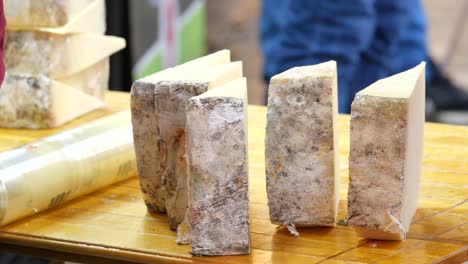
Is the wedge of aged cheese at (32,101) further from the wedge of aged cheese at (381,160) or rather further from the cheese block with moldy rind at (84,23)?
the wedge of aged cheese at (381,160)

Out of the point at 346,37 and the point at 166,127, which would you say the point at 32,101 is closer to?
the point at 166,127

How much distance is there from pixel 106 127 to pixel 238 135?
0.53 metres

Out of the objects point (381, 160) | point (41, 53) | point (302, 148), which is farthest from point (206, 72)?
point (41, 53)

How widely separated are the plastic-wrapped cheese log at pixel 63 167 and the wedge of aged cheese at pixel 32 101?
252 mm

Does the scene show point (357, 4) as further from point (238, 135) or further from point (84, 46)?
point (238, 135)

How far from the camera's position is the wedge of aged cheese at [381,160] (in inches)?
60.2

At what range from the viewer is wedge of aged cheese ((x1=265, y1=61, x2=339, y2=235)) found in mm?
1585

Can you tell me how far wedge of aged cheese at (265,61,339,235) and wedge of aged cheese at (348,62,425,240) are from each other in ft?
0.18

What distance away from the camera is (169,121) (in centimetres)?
165

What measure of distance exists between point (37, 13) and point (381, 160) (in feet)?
3.14

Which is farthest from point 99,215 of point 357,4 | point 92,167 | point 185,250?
point 357,4

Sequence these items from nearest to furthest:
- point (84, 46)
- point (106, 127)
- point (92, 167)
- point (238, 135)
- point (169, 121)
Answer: point (238, 135) → point (169, 121) → point (92, 167) → point (106, 127) → point (84, 46)

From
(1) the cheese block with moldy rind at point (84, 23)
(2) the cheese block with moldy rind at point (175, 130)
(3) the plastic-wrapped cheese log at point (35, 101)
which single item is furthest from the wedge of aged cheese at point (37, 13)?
(2) the cheese block with moldy rind at point (175, 130)

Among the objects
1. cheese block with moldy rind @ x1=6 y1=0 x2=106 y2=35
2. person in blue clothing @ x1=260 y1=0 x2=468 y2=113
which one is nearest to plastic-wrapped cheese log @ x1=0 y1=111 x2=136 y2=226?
cheese block with moldy rind @ x1=6 y1=0 x2=106 y2=35
